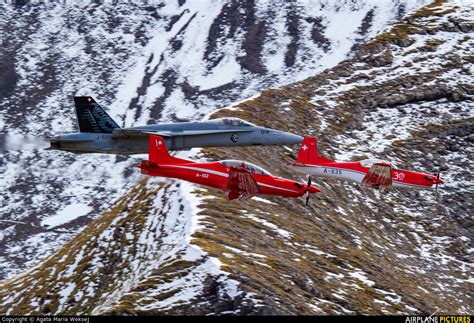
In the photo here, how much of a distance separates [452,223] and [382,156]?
10652 mm

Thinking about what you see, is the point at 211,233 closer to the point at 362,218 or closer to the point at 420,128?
the point at 362,218

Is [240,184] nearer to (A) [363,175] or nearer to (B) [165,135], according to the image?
(B) [165,135]

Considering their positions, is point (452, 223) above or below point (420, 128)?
below

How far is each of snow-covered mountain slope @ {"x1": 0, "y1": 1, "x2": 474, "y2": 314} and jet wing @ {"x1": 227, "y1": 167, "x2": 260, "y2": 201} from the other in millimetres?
4701

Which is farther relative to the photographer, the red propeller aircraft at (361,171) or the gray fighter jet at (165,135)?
the gray fighter jet at (165,135)

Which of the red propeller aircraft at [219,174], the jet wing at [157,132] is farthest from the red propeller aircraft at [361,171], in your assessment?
the red propeller aircraft at [219,174]

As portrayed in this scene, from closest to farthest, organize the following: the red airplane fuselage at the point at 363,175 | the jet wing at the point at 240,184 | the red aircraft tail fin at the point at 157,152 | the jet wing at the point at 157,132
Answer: the jet wing at the point at 240,184
the red aircraft tail fin at the point at 157,152
the jet wing at the point at 157,132
the red airplane fuselage at the point at 363,175

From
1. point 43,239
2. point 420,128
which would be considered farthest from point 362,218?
point 43,239

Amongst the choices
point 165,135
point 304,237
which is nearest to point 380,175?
point 304,237

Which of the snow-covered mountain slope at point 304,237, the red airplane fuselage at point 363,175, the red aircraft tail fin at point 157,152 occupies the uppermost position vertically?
the red aircraft tail fin at point 157,152

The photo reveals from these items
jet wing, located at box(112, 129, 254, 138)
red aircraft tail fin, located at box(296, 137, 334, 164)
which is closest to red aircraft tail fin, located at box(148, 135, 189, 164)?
jet wing, located at box(112, 129, 254, 138)

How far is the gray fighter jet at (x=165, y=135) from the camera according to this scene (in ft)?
228

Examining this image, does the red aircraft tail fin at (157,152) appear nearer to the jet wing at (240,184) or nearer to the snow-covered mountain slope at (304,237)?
the jet wing at (240,184)

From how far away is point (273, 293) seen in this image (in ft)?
202
